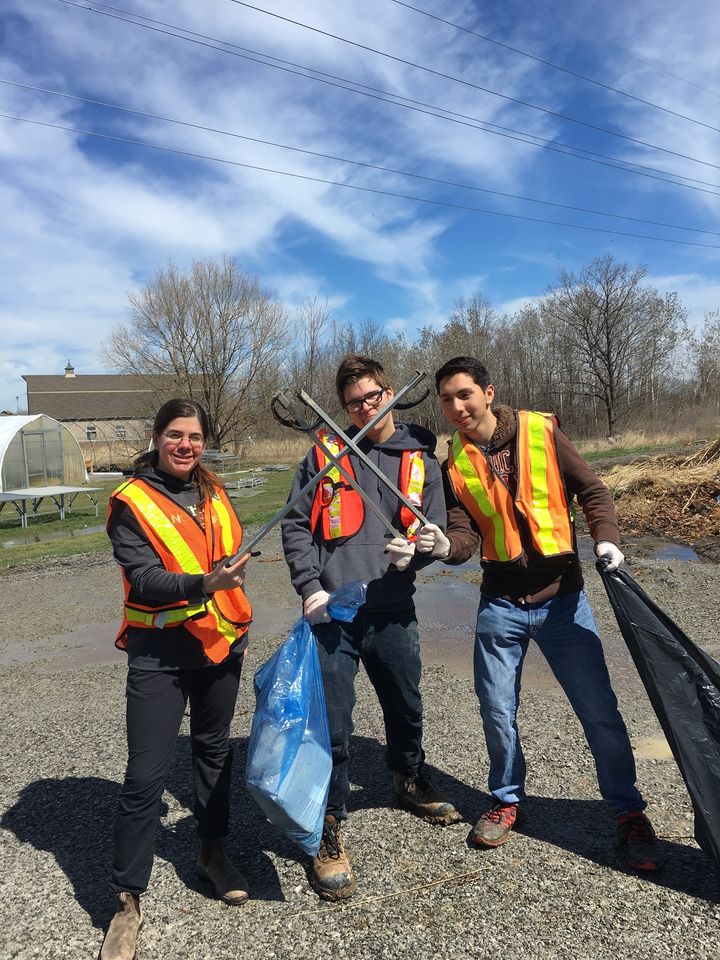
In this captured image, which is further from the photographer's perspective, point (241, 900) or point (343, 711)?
point (343, 711)

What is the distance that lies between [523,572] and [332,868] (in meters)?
1.45

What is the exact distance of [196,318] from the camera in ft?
125

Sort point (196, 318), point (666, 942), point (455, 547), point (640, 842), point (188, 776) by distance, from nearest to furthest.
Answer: point (666, 942) < point (640, 842) < point (455, 547) < point (188, 776) < point (196, 318)

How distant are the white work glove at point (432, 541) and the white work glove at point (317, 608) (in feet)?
1.47

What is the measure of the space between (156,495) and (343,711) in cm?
120

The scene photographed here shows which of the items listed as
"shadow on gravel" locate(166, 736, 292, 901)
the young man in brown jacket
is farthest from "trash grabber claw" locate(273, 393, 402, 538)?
"shadow on gravel" locate(166, 736, 292, 901)

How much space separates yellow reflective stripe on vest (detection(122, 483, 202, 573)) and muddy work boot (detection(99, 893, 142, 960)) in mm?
1236

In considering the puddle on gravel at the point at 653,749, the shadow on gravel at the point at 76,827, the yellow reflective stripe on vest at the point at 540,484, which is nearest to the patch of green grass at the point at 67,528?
the shadow on gravel at the point at 76,827

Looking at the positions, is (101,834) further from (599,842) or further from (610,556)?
(610,556)

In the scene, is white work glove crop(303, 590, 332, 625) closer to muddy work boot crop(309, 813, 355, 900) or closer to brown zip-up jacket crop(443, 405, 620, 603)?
brown zip-up jacket crop(443, 405, 620, 603)

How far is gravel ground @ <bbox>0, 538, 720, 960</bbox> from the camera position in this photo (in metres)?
2.37

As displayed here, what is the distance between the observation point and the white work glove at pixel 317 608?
108 inches

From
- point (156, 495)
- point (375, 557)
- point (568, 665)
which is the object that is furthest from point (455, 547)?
point (156, 495)

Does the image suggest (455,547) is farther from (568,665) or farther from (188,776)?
(188,776)
